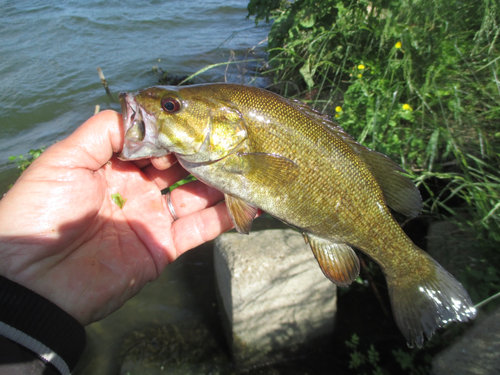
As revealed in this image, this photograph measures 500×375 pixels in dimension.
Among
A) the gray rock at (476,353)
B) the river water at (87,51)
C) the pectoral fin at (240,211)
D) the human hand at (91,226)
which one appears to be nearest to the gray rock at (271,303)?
the human hand at (91,226)

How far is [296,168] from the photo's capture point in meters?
2.12

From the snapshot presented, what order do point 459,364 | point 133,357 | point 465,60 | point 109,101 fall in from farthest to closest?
point 109,101 → point 465,60 → point 133,357 → point 459,364

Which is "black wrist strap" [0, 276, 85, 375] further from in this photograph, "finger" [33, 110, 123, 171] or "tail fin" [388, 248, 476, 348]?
"tail fin" [388, 248, 476, 348]

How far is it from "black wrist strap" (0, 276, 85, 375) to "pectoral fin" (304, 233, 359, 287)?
68.3 inches

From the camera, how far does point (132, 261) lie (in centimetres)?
227

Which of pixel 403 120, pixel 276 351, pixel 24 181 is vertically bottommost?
pixel 276 351

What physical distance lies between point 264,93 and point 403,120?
2.48 m

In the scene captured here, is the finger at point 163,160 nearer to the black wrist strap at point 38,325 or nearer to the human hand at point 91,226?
the human hand at point 91,226

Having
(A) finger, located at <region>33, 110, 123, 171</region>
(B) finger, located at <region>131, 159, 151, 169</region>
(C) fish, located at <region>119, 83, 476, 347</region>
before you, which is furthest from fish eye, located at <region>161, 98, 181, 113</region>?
(B) finger, located at <region>131, 159, 151, 169</region>

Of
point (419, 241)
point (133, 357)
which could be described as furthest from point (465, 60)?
point (133, 357)

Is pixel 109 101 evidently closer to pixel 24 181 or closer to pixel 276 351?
pixel 24 181

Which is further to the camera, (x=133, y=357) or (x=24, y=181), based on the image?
(x=133, y=357)

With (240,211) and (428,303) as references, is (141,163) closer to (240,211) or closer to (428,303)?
(240,211)

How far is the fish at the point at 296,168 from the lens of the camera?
205 cm
